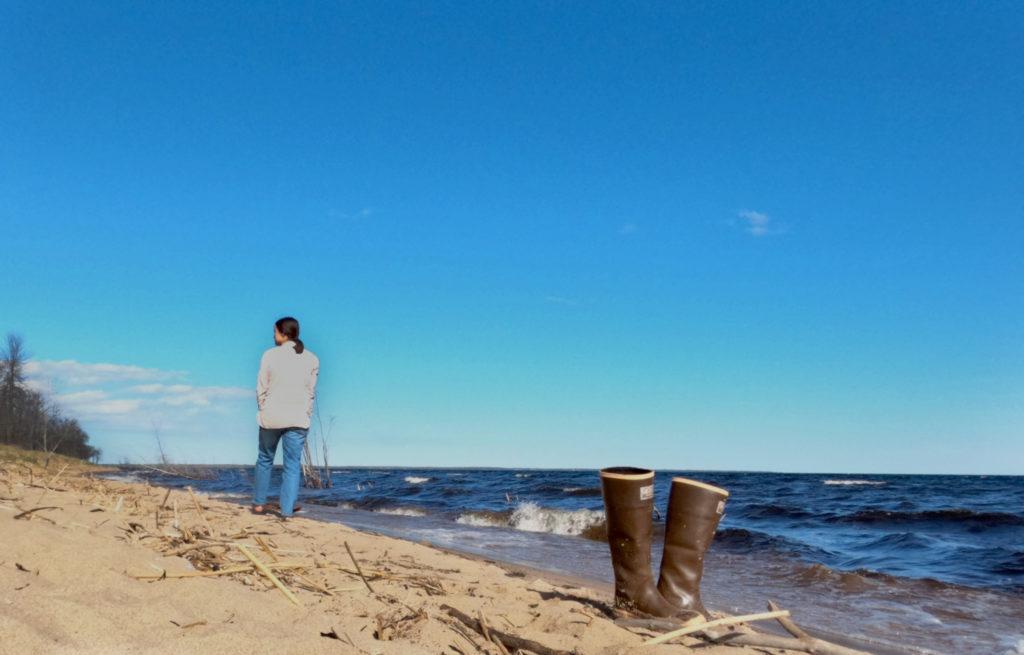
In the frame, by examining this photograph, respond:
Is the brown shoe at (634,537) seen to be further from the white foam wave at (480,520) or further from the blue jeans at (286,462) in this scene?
the white foam wave at (480,520)

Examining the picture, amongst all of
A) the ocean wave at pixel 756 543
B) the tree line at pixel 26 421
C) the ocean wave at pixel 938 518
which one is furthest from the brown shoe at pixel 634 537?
the tree line at pixel 26 421

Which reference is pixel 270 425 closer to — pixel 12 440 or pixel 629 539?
pixel 629 539

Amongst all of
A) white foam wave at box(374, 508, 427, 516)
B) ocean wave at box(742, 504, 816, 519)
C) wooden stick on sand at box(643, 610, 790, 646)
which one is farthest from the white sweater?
ocean wave at box(742, 504, 816, 519)

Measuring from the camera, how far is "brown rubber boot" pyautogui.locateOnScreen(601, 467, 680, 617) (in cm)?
324

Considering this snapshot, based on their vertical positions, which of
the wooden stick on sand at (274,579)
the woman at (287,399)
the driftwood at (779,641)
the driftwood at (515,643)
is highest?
the woman at (287,399)

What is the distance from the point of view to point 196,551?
307 centimetres

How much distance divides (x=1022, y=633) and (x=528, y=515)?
7391 mm

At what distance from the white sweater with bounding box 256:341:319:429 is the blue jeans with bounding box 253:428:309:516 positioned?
0.11 meters

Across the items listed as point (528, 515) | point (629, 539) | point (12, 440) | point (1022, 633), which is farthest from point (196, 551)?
point (12, 440)

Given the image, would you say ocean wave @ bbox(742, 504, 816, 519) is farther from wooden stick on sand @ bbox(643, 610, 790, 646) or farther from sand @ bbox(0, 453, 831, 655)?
wooden stick on sand @ bbox(643, 610, 790, 646)

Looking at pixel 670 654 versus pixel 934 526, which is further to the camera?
pixel 934 526

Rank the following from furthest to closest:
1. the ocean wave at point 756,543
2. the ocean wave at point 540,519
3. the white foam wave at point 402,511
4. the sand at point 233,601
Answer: the white foam wave at point 402,511
the ocean wave at point 540,519
the ocean wave at point 756,543
the sand at point 233,601

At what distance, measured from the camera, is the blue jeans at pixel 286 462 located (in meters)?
5.91

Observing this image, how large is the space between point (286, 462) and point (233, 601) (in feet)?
12.4
